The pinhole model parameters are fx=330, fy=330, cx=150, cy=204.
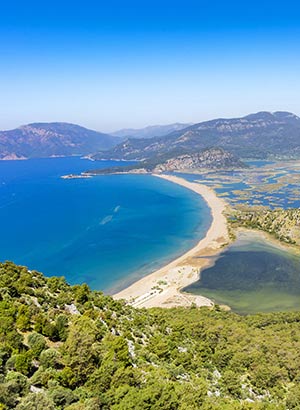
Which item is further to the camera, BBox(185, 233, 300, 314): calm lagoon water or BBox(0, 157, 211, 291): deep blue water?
BBox(0, 157, 211, 291): deep blue water

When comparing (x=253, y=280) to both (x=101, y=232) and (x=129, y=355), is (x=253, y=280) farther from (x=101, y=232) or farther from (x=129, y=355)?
(x=101, y=232)

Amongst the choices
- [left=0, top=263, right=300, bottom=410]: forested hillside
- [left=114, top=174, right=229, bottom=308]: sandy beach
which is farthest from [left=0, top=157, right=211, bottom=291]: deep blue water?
[left=0, top=263, right=300, bottom=410]: forested hillside

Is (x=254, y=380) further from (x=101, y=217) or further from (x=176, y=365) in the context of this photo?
(x=101, y=217)

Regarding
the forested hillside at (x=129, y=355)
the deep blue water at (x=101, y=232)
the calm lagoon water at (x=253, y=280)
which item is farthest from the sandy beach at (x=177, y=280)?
the forested hillside at (x=129, y=355)

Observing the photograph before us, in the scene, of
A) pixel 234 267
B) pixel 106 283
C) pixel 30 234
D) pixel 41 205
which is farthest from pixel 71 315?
pixel 41 205

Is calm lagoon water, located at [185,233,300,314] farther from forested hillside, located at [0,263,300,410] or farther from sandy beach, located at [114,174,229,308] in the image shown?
forested hillside, located at [0,263,300,410]
